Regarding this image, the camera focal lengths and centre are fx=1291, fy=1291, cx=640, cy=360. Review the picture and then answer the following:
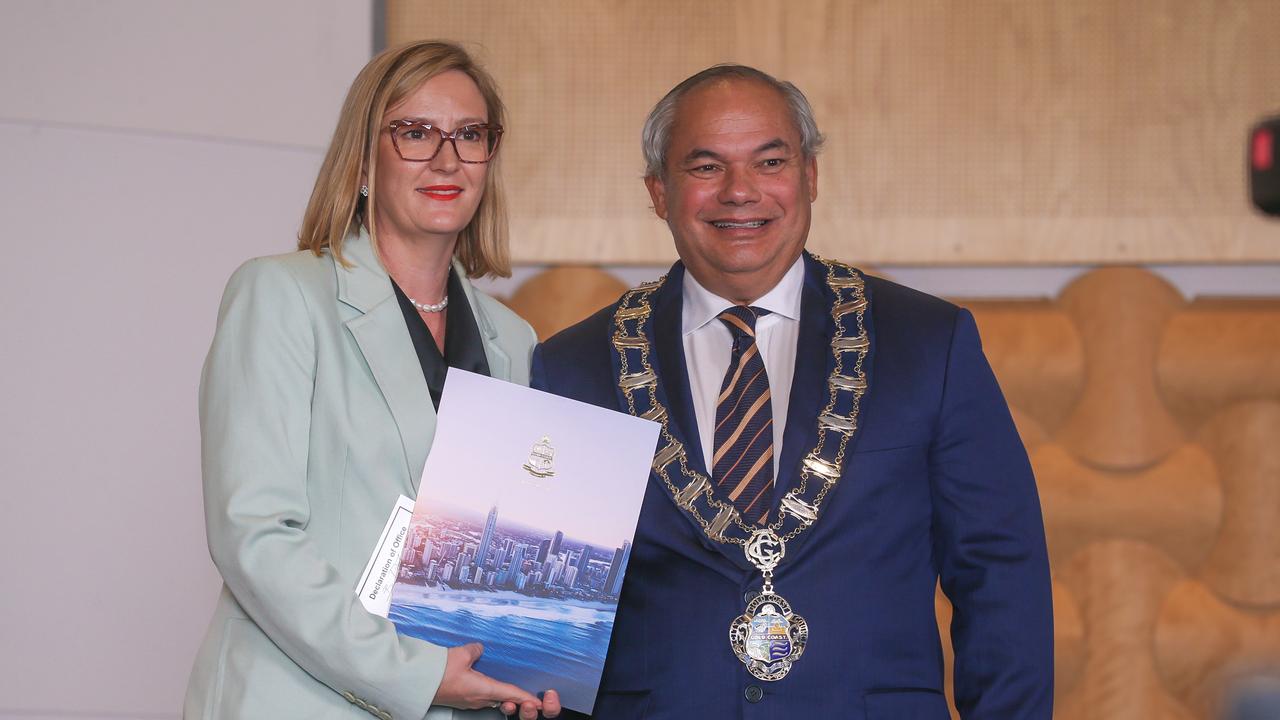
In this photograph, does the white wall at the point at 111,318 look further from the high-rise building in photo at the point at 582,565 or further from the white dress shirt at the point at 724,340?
the high-rise building in photo at the point at 582,565

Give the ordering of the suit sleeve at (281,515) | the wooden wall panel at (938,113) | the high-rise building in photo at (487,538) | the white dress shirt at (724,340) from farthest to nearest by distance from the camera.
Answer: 1. the wooden wall panel at (938,113)
2. the white dress shirt at (724,340)
3. the high-rise building in photo at (487,538)
4. the suit sleeve at (281,515)

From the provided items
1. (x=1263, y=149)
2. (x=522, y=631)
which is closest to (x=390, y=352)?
(x=522, y=631)

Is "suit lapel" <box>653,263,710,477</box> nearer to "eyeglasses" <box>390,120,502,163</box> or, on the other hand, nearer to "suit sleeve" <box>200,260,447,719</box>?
"eyeglasses" <box>390,120,502,163</box>

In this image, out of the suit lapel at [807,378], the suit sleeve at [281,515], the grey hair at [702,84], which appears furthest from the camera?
the grey hair at [702,84]

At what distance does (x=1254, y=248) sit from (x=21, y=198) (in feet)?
10.3

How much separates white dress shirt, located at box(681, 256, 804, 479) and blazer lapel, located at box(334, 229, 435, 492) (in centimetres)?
45

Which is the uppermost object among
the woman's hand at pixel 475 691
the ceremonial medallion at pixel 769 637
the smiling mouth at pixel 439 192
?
the smiling mouth at pixel 439 192

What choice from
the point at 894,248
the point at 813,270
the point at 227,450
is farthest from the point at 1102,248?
the point at 227,450

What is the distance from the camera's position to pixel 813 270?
227cm

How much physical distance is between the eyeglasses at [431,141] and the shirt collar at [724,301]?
427 millimetres

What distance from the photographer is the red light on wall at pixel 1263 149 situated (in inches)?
41.6

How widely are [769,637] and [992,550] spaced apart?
1.29ft

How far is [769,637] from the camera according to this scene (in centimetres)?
193

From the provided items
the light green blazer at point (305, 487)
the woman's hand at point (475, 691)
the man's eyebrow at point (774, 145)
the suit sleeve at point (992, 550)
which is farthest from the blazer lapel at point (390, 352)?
the suit sleeve at point (992, 550)
